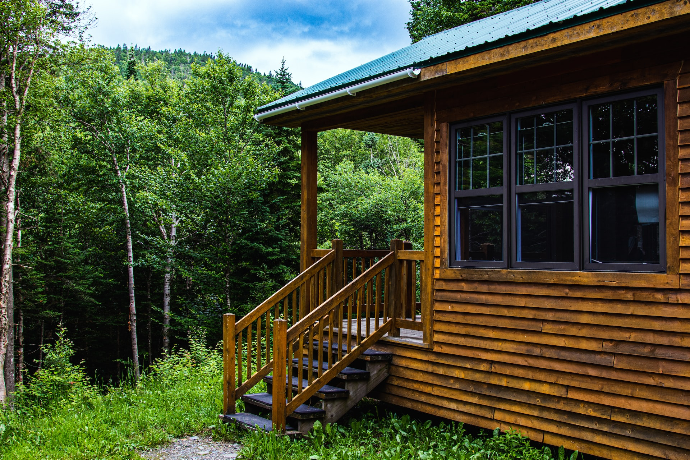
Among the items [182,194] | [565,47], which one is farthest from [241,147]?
[565,47]

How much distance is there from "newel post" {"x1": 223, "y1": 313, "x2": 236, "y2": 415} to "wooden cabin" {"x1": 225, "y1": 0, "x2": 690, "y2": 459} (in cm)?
2

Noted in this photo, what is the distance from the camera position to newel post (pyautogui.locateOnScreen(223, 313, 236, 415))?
6.34 meters

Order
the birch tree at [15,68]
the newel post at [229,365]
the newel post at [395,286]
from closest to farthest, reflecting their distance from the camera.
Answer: the newel post at [229,365]
the newel post at [395,286]
the birch tree at [15,68]

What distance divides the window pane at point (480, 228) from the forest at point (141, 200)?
11.6m

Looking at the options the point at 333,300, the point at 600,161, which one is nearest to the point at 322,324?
the point at 333,300

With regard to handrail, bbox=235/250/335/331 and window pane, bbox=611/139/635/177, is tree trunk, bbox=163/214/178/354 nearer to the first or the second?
handrail, bbox=235/250/335/331

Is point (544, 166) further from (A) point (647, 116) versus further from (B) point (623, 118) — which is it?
(A) point (647, 116)

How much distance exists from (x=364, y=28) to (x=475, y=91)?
11566 cm

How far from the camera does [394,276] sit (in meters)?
6.61

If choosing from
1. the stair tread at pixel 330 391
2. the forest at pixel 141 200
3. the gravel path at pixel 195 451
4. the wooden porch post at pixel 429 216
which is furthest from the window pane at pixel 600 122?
the forest at pixel 141 200

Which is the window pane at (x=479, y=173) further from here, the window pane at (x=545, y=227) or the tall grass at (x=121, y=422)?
the tall grass at (x=121, y=422)

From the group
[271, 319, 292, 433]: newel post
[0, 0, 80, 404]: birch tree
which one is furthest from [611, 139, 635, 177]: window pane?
[0, 0, 80, 404]: birch tree

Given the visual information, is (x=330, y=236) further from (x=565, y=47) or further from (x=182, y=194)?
(x=565, y=47)

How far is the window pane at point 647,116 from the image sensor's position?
14.8ft
